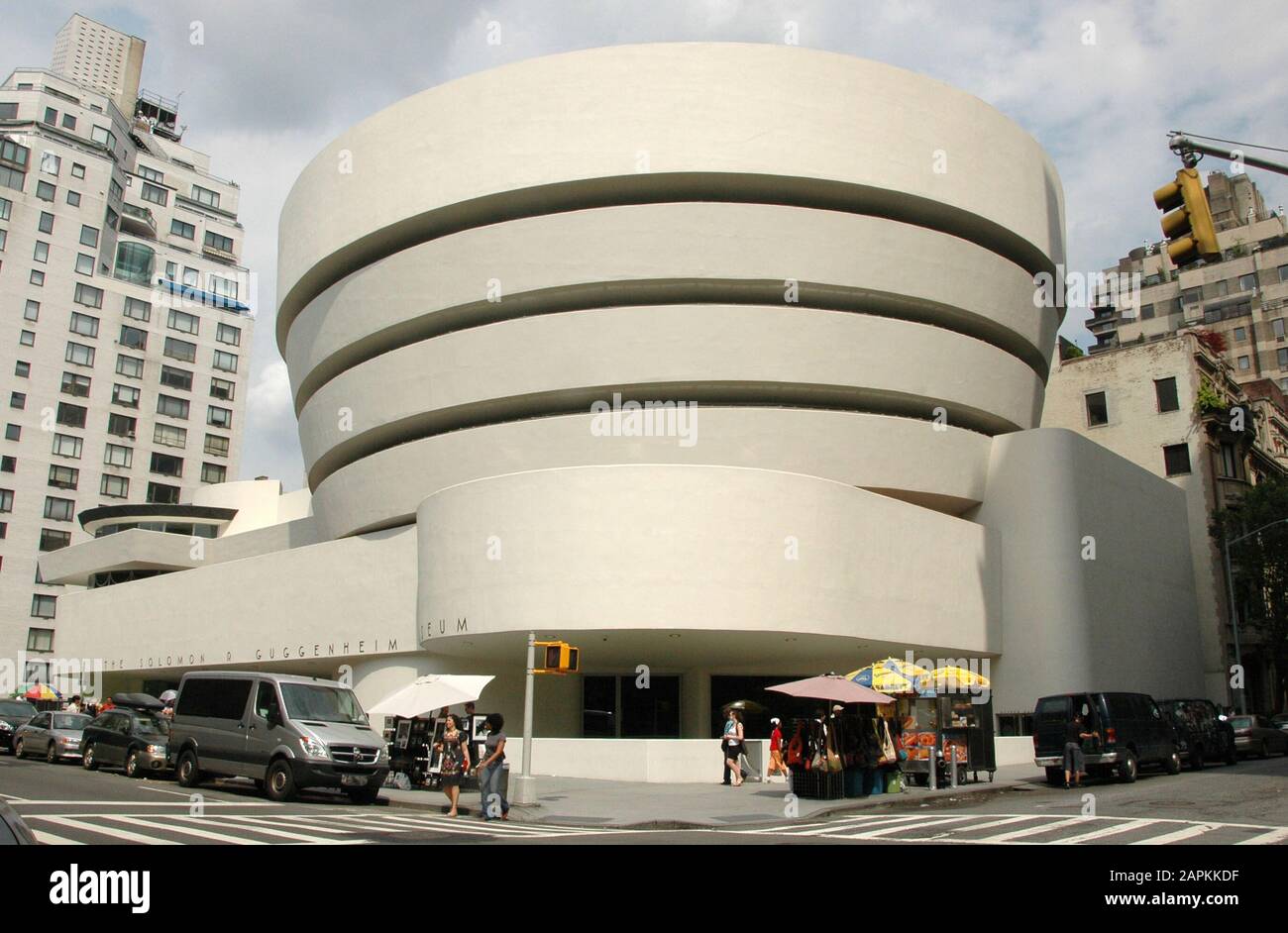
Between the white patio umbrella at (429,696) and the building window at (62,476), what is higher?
the building window at (62,476)

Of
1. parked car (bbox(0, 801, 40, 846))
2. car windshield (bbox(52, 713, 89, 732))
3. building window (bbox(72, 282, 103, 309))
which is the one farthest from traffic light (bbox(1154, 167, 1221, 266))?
building window (bbox(72, 282, 103, 309))

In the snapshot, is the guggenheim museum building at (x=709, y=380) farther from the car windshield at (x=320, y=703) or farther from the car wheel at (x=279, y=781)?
the car wheel at (x=279, y=781)

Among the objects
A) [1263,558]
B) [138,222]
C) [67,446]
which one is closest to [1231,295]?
[1263,558]

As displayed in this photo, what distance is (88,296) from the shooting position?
75.3 metres

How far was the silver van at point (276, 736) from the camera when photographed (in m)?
17.7

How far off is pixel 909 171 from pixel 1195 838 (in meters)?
27.4

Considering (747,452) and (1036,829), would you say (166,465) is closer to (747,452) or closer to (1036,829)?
Answer: (747,452)

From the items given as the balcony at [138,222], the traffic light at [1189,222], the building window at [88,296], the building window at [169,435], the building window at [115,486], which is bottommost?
the traffic light at [1189,222]

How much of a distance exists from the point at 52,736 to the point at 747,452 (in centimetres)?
2055

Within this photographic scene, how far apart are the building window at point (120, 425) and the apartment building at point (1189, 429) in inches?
2432

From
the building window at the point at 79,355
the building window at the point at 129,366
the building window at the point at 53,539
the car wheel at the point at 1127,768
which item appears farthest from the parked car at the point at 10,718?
the building window at the point at 129,366

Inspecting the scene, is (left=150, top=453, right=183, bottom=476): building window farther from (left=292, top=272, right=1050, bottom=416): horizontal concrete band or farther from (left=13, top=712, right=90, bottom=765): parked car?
(left=13, top=712, right=90, bottom=765): parked car
